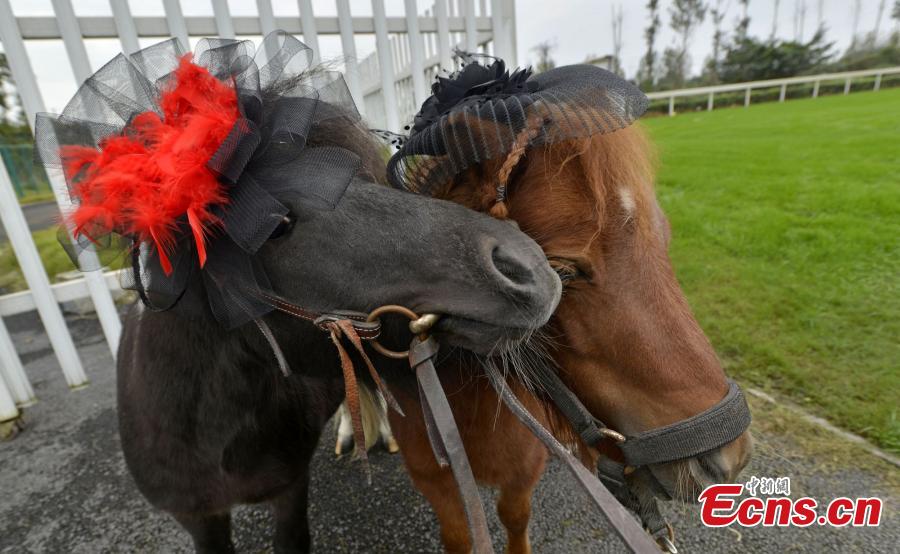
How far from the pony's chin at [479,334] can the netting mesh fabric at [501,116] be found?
0.39m

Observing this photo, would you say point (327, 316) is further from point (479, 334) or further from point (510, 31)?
point (510, 31)

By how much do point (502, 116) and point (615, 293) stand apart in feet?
1.60

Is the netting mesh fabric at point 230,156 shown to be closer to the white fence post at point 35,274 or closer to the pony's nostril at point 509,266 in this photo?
the pony's nostril at point 509,266

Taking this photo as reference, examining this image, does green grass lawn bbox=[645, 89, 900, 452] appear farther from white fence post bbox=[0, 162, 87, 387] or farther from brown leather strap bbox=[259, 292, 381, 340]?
white fence post bbox=[0, 162, 87, 387]

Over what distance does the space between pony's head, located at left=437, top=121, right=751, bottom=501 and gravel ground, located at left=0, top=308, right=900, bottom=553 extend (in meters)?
1.28

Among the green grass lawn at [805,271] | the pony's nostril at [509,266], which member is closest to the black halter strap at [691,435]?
the pony's nostril at [509,266]

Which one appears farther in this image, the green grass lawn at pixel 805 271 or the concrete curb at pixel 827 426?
the green grass lawn at pixel 805 271

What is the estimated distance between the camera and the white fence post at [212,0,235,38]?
8.91 ft

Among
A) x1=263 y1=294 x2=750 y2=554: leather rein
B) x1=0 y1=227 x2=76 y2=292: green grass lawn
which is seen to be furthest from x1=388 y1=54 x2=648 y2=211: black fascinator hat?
x1=0 y1=227 x2=76 y2=292: green grass lawn

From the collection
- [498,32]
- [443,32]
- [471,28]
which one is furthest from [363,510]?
[498,32]

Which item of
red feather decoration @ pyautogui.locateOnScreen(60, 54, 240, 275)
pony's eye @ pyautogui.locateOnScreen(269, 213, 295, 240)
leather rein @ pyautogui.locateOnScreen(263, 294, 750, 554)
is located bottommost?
leather rein @ pyautogui.locateOnScreen(263, 294, 750, 554)

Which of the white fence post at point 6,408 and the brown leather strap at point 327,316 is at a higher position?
the brown leather strap at point 327,316

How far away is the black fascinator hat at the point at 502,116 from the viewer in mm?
1003

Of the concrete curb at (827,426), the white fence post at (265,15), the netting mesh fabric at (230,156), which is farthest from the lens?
the white fence post at (265,15)
